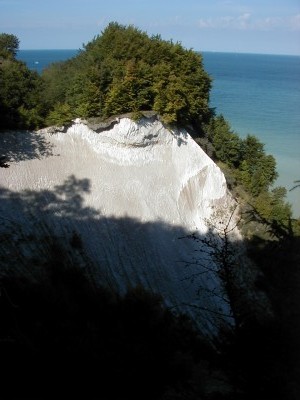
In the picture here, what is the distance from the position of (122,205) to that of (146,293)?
5805mm

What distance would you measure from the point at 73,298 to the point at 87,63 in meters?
14.4

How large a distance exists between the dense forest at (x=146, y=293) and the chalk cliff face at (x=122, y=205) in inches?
40.4

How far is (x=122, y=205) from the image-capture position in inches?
836

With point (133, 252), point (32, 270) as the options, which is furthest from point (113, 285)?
point (32, 270)

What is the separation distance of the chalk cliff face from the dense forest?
103 centimetres

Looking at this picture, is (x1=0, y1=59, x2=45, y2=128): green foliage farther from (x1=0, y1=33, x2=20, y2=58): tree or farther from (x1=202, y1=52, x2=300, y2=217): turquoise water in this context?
(x1=202, y1=52, x2=300, y2=217): turquoise water

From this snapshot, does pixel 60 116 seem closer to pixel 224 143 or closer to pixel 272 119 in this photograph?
pixel 224 143

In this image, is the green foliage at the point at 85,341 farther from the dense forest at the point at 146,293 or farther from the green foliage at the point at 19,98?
the green foliage at the point at 19,98

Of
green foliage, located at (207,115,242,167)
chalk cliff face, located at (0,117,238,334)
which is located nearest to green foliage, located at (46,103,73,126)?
chalk cliff face, located at (0,117,238,334)

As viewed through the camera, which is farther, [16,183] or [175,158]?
[175,158]

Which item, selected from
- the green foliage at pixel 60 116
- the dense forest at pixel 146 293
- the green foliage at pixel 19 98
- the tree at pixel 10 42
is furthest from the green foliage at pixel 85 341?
the tree at pixel 10 42

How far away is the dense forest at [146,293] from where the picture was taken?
11625 mm

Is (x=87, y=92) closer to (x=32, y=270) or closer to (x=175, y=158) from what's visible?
(x=175, y=158)

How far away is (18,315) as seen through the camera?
12.9 metres
